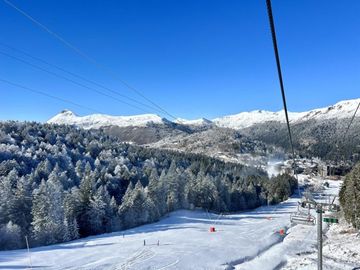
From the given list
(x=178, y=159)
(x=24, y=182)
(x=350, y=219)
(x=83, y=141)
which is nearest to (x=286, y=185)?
(x=178, y=159)

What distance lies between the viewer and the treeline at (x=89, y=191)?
192 ft

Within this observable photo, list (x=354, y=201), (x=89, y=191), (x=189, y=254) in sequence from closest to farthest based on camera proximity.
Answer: (x=189, y=254) < (x=354, y=201) < (x=89, y=191)

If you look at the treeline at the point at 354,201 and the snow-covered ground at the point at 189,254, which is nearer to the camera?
the snow-covered ground at the point at 189,254

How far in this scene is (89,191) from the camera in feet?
221

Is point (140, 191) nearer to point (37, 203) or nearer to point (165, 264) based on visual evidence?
point (37, 203)

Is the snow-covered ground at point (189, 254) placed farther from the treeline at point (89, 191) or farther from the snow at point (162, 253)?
the treeline at point (89, 191)

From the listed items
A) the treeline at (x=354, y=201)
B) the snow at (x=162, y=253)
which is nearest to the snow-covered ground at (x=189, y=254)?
the snow at (x=162, y=253)

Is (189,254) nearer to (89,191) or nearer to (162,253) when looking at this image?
(162,253)

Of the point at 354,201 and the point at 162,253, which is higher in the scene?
the point at 354,201

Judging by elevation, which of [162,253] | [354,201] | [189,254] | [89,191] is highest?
[89,191]

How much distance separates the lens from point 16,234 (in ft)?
173

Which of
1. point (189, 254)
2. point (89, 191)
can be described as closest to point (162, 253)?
point (189, 254)

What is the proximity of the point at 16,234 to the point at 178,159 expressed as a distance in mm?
124823

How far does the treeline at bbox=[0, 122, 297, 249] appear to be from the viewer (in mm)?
58531
